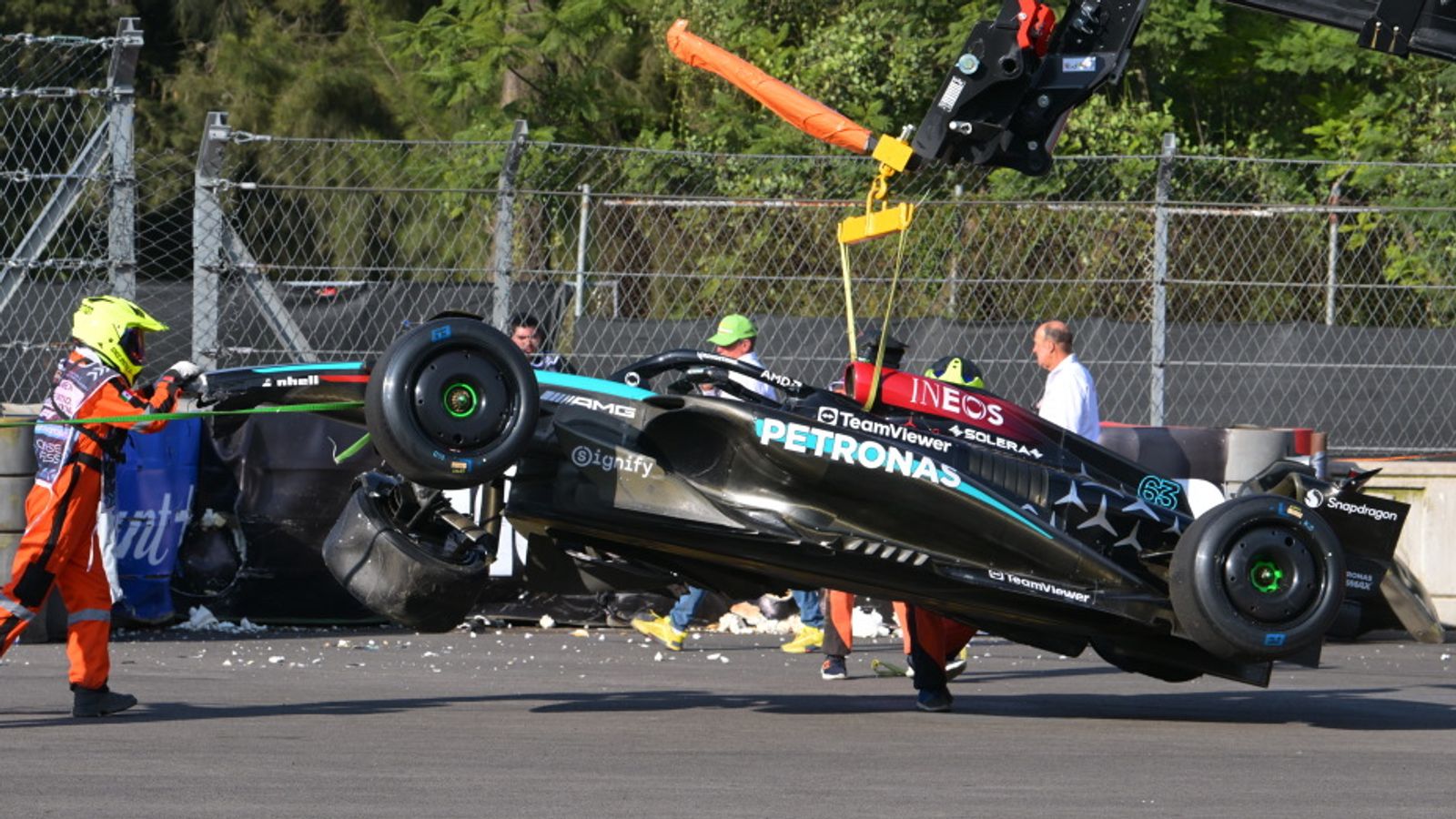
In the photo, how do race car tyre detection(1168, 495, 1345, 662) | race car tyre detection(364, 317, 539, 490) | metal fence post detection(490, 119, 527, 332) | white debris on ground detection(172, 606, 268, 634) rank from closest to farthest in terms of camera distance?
1. race car tyre detection(364, 317, 539, 490)
2. race car tyre detection(1168, 495, 1345, 662)
3. white debris on ground detection(172, 606, 268, 634)
4. metal fence post detection(490, 119, 527, 332)

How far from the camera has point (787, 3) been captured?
2900 centimetres

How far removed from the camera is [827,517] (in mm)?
8547

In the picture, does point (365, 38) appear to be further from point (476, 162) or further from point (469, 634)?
point (469, 634)

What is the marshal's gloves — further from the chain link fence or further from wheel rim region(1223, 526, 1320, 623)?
wheel rim region(1223, 526, 1320, 623)

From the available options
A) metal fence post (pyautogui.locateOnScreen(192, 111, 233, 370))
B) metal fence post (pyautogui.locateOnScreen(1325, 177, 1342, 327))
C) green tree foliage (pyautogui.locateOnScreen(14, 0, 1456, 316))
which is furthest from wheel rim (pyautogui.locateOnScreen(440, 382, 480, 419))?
green tree foliage (pyautogui.locateOnScreen(14, 0, 1456, 316))

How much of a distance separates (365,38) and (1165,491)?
2849cm

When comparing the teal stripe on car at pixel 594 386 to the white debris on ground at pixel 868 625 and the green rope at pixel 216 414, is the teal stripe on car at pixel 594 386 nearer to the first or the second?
the green rope at pixel 216 414

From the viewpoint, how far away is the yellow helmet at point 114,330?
905 centimetres

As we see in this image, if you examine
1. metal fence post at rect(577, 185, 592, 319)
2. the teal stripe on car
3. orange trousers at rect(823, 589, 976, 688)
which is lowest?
orange trousers at rect(823, 589, 976, 688)

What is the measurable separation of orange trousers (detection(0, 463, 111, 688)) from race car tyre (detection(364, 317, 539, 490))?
64.1 inches

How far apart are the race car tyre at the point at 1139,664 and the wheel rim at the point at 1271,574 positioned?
75 centimetres

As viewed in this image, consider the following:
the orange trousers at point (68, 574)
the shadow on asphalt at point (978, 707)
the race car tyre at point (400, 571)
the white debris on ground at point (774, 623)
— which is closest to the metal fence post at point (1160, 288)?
the white debris on ground at point (774, 623)

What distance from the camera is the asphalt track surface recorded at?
6.94 m

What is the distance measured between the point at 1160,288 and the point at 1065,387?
92.0 inches
